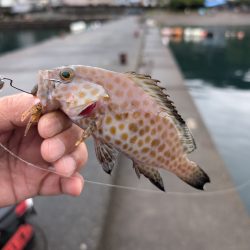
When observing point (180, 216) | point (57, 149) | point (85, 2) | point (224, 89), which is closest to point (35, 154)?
point (57, 149)

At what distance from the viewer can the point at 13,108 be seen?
248 cm

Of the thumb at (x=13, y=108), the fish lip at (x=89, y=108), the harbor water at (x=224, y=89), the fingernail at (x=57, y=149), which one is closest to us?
the fish lip at (x=89, y=108)

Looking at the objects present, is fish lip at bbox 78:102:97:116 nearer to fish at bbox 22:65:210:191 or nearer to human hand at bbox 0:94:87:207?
fish at bbox 22:65:210:191

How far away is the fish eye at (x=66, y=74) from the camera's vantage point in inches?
73.1

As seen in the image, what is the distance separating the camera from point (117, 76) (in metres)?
1.88

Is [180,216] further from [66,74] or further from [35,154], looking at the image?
[66,74]

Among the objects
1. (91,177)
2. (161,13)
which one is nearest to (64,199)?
(91,177)

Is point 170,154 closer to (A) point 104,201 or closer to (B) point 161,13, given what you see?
(A) point 104,201

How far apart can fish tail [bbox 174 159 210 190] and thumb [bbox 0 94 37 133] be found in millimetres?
1151

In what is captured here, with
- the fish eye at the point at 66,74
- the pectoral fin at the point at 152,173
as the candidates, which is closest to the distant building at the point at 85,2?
the fish eye at the point at 66,74

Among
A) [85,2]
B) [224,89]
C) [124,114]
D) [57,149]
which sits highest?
[124,114]

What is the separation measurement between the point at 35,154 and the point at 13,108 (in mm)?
449

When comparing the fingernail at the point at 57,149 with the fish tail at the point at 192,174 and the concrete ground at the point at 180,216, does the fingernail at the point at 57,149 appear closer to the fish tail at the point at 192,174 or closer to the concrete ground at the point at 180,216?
the fish tail at the point at 192,174

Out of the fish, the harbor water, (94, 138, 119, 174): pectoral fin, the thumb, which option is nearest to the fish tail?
the fish
